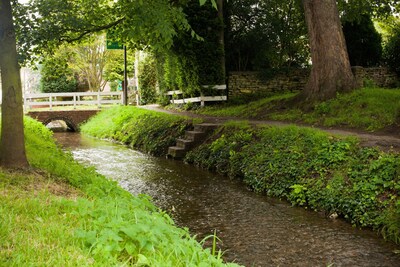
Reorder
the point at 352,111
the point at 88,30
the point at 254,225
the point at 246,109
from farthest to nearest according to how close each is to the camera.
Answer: the point at 246,109 → the point at 88,30 → the point at 352,111 → the point at 254,225

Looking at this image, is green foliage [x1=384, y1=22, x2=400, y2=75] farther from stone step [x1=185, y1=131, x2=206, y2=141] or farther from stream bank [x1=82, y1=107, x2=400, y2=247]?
stone step [x1=185, y1=131, x2=206, y2=141]

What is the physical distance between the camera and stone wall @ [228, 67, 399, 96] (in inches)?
868

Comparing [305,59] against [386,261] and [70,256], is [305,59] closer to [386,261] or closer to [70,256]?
[386,261]

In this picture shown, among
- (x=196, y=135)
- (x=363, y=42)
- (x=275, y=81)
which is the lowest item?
(x=196, y=135)

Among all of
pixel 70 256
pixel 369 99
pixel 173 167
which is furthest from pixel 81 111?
pixel 70 256

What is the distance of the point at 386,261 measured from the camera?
6473 millimetres

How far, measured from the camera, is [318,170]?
9.88 meters

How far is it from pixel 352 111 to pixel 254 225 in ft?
22.4

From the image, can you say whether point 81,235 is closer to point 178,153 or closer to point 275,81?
point 178,153

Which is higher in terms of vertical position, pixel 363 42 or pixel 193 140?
pixel 363 42

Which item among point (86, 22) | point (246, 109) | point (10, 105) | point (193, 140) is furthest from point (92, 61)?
point (10, 105)

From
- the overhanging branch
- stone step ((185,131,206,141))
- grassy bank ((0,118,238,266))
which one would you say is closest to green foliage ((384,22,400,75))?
stone step ((185,131,206,141))

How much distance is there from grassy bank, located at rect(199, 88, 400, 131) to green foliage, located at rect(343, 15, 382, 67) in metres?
8.09

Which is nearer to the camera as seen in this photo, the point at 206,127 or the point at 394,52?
the point at 206,127
